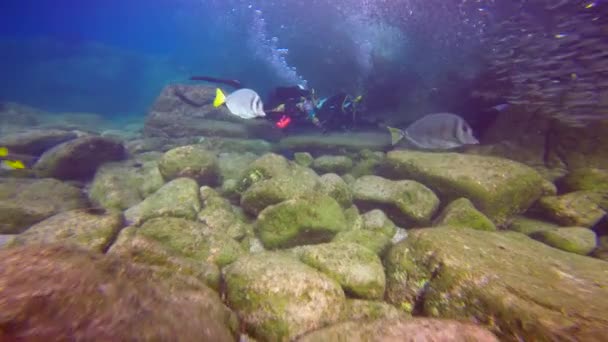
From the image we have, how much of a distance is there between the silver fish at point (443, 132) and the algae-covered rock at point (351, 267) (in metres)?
2.13

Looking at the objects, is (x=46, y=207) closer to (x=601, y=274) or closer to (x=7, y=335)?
(x=7, y=335)

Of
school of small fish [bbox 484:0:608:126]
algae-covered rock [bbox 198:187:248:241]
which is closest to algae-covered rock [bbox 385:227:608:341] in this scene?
algae-covered rock [bbox 198:187:248:241]

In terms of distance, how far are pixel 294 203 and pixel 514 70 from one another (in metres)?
7.08

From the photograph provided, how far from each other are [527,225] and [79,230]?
632 cm

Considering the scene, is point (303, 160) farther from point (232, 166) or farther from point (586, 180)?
point (586, 180)

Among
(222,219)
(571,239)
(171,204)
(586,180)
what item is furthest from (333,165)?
(586,180)

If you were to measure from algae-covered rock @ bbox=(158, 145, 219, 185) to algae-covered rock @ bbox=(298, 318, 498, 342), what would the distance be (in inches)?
172

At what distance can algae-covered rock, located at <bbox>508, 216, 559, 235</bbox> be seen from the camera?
14.2 ft

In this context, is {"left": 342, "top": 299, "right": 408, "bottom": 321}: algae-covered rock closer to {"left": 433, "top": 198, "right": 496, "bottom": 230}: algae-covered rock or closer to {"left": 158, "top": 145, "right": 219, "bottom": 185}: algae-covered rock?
{"left": 433, "top": 198, "right": 496, "bottom": 230}: algae-covered rock

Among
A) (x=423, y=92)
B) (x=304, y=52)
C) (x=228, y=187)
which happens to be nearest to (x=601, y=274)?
(x=228, y=187)

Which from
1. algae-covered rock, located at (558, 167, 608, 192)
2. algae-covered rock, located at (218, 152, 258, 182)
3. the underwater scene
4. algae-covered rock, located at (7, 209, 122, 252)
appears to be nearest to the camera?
the underwater scene

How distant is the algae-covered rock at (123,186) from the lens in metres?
5.02

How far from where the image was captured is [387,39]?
14.2m

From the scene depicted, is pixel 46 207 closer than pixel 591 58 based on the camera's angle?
Yes
